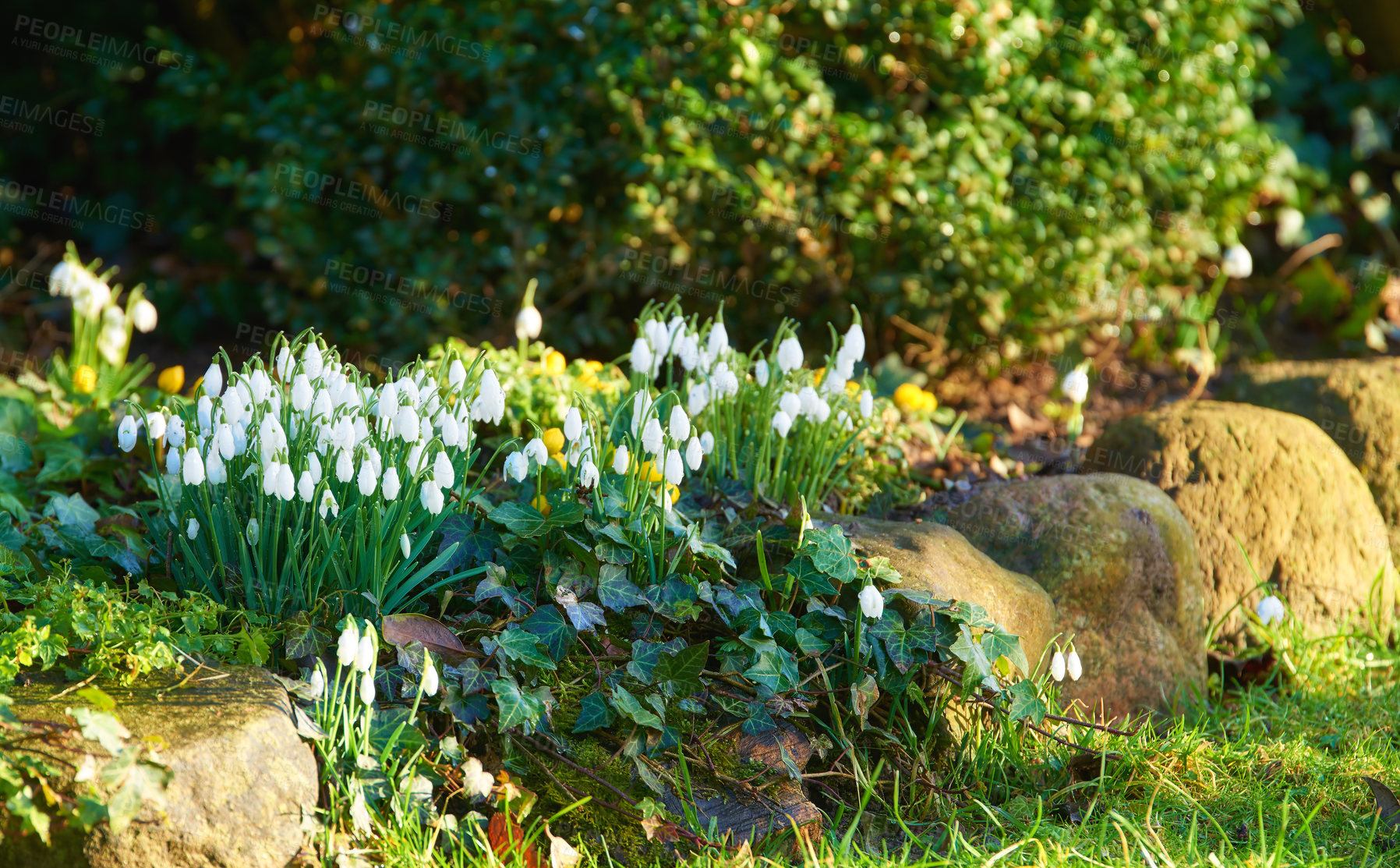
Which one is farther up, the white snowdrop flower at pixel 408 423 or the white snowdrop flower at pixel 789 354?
the white snowdrop flower at pixel 408 423

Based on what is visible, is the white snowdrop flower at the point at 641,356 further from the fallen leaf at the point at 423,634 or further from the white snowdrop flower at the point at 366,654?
the white snowdrop flower at the point at 366,654

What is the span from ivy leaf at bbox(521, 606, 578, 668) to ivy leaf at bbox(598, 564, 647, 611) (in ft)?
0.37

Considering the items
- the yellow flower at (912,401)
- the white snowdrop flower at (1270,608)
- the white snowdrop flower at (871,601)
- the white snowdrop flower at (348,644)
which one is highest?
the white snowdrop flower at (348,644)

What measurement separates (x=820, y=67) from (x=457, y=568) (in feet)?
10.3

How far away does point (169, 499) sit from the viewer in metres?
2.78

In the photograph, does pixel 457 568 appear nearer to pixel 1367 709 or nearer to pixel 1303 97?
pixel 1367 709

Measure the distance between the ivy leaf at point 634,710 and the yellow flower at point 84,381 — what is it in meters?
2.71

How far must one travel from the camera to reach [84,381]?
13.4 feet

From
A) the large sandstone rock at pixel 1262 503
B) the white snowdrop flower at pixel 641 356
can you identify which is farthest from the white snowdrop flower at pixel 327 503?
the large sandstone rock at pixel 1262 503

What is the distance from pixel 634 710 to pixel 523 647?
0.29 metres

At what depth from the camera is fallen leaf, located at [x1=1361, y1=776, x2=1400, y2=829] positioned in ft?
8.80

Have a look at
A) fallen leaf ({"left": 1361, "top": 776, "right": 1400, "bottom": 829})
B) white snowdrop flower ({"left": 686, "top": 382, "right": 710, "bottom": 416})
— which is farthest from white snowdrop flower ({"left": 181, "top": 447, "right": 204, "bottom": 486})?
fallen leaf ({"left": 1361, "top": 776, "right": 1400, "bottom": 829})

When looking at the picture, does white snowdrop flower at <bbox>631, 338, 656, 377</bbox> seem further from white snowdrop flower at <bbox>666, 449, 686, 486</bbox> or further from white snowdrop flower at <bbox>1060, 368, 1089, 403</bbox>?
white snowdrop flower at <bbox>1060, 368, 1089, 403</bbox>

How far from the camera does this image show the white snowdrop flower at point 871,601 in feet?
A: 8.44
